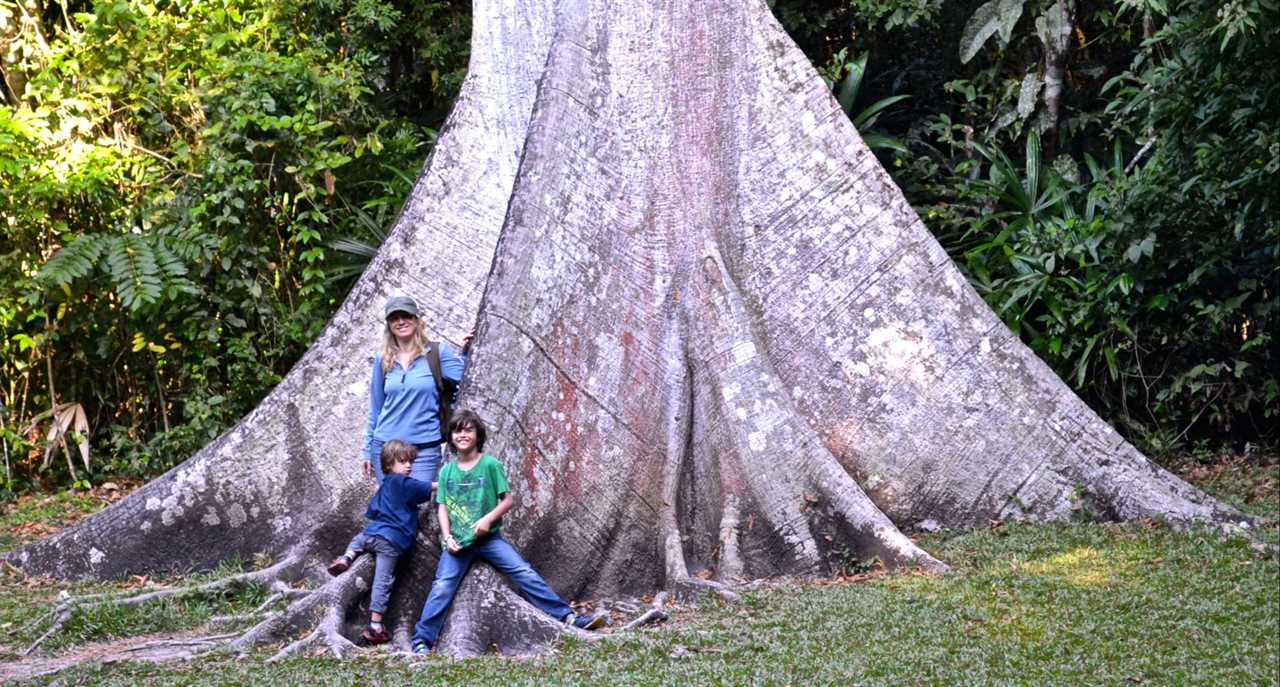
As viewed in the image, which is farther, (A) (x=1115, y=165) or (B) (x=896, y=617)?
(A) (x=1115, y=165)

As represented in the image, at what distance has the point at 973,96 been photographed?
12.6 metres

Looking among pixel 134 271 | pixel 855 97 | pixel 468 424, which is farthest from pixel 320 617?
pixel 855 97

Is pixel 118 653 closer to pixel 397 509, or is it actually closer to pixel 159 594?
pixel 159 594

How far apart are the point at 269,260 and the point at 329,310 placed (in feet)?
2.20

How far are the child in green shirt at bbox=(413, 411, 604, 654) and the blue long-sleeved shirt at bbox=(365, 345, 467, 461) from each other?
0.68m

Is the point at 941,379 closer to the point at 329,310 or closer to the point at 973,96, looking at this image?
the point at 973,96

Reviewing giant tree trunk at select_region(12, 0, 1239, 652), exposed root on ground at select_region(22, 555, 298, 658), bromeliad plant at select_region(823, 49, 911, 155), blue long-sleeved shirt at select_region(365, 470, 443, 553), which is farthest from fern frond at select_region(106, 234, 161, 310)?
bromeliad plant at select_region(823, 49, 911, 155)

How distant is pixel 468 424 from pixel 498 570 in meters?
0.69

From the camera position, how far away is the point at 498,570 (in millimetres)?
7129

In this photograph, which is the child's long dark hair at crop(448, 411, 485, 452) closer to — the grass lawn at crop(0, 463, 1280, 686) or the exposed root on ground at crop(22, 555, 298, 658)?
the grass lawn at crop(0, 463, 1280, 686)

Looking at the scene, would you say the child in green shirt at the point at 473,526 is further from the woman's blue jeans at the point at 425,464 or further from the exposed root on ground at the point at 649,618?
the woman's blue jeans at the point at 425,464

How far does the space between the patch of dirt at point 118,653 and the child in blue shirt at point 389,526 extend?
67 centimetres

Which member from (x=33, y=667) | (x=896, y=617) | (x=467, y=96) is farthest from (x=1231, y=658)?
(x=467, y=96)

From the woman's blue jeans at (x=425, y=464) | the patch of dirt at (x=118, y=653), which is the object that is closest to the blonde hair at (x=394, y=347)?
the woman's blue jeans at (x=425, y=464)
